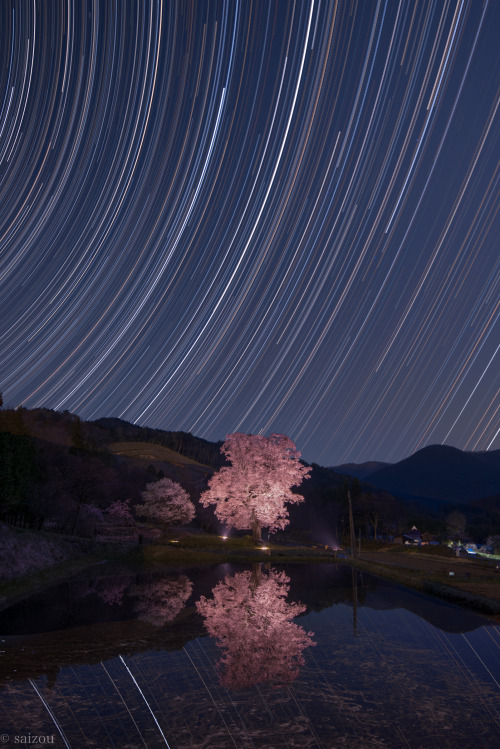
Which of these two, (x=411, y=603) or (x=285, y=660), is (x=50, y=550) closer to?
(x=411, y=603)

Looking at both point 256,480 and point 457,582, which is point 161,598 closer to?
point 457,582

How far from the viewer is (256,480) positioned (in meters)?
57.7

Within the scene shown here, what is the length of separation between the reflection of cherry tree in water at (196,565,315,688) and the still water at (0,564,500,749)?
0.30 ft

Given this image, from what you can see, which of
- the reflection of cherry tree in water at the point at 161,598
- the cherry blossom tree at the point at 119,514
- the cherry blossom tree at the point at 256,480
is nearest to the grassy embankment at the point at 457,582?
the cherry blossom tree at the point at 256,480

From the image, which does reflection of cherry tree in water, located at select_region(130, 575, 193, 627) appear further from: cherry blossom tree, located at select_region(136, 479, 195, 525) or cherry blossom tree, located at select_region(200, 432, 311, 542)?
cherry blossom tree, located at select_region(136, 479, 195, 525)

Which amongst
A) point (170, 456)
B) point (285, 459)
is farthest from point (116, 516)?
point (170, 456)

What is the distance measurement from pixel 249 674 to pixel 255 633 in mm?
5565

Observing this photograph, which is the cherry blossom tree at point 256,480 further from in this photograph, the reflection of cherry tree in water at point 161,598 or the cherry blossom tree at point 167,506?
the reflection of cherry tree in water at point 161,598

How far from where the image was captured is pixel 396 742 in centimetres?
1041

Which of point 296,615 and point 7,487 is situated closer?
point 296,615

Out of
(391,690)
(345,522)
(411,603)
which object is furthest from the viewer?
(345,522)

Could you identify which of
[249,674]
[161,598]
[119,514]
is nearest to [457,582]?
[161,598]

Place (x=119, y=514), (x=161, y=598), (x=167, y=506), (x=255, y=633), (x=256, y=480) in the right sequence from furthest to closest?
(x=119, y=514)
(x=167, y=506)
(x=256, y=480)
(x=161, y=598)
(x=255, y=633)

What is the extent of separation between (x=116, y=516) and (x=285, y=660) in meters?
68.5
